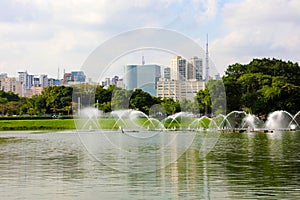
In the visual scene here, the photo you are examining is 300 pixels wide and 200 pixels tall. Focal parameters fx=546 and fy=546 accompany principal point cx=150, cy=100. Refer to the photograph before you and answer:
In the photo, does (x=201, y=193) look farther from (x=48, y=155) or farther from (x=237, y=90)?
(x=237, y=90)

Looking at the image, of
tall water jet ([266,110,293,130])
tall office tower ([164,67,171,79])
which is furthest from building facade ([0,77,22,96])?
tall office tower ([164,67,171,79])

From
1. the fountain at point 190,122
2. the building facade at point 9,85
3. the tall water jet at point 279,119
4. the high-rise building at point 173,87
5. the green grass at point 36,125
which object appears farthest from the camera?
the building facade at point 9,85

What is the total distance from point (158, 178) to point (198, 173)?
1561 millimetres

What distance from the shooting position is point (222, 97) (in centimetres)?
5328

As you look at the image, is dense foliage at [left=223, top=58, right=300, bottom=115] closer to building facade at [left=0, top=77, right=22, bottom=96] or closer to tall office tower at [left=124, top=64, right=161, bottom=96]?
tall office tower at [left=124, top=64, right=161, bottom=96]

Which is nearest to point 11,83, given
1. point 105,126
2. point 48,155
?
point 105,126

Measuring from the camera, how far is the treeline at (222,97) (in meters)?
44.7

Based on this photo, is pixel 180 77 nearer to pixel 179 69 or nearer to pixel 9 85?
pixel 179 69

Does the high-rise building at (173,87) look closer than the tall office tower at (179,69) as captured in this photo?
No

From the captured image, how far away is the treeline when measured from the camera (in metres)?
44.7

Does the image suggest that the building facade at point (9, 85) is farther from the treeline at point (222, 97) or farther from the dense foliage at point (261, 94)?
the dense foliage at point (261, 94)

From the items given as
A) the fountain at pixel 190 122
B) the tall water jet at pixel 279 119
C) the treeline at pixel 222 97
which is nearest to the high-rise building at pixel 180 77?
the treeline at pixel 222 97

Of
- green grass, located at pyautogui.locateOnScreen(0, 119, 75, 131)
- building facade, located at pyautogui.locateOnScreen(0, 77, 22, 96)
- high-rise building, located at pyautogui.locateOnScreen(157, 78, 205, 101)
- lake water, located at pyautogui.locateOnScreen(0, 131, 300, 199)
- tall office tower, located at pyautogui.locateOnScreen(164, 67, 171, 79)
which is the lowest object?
lake water, located at pyautogui.locateOnScreen(0, 131, 300, 199)

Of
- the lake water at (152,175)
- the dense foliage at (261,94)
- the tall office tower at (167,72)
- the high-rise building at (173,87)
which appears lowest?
the lake water at (152,175)
